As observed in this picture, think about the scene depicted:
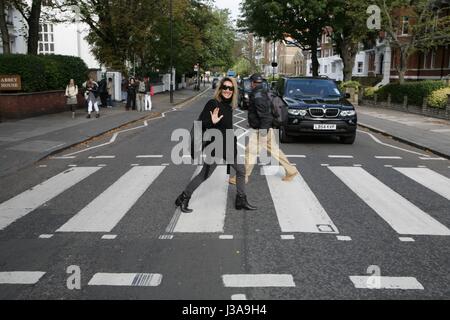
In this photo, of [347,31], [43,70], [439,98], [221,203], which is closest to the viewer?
[221,203]

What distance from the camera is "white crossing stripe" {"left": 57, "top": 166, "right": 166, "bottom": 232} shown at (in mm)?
5770

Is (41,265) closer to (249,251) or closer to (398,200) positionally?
(249,251)

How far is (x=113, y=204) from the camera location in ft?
22.3

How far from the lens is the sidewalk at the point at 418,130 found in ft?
41.8

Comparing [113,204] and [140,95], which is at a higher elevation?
[140,95]

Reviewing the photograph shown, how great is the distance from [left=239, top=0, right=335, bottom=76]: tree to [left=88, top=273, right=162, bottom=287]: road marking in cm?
3478

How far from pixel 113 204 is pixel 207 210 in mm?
1405

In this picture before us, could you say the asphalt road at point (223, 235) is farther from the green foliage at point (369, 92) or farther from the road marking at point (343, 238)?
the green foliage at point (369, 92)

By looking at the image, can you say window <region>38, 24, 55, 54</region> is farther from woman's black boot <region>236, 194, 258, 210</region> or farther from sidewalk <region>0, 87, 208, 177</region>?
woman's black boot <region>236, 194, 258, 210</region>

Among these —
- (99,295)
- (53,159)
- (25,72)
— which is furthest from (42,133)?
(99,295)

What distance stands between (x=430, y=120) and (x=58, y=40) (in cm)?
5101

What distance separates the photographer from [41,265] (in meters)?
4.52

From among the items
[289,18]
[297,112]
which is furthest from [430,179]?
[289,18]

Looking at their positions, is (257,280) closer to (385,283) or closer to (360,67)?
(385,283)
